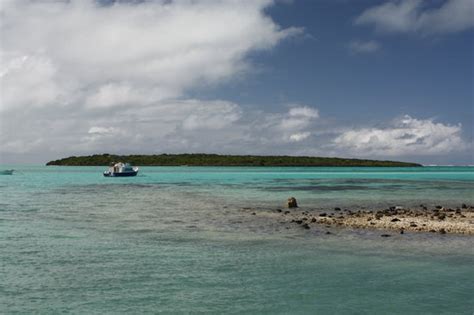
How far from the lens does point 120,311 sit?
1373 cm

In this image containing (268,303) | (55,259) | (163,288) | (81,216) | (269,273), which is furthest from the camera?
(81,216)

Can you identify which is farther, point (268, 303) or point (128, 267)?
point (128, 267)

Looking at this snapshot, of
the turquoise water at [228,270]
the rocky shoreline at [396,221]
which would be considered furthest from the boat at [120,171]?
the turquoise water at [228,270]

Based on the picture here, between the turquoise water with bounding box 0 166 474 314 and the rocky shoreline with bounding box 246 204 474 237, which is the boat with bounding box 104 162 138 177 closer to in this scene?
the rocky shoreline with bounding box 246 204 474 237

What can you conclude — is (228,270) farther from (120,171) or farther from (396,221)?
(120,171)

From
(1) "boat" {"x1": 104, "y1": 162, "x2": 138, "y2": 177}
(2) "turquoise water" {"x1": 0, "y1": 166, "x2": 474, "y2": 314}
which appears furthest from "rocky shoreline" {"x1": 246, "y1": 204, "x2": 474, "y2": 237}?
(1) "boat" {"x1": 104, "y1": 162, "x2": 138, "y2": 177}

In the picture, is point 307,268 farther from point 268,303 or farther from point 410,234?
point 410,234

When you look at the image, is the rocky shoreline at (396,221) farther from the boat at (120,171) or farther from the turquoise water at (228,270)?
the boat at (120,171)

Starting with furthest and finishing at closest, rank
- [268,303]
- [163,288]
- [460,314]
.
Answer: [163,288] < [268,303] < [460,314]

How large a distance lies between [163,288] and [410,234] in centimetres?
1573

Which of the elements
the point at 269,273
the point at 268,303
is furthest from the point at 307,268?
the point at 268,303

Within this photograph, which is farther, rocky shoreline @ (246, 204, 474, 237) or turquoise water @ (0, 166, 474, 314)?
rocky shoreline @ (246, 204, 474, 237)

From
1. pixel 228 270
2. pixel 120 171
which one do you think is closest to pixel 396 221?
pixel 228 270

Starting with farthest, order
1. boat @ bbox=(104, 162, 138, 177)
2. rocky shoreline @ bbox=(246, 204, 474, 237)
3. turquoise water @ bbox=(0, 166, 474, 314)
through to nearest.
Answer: boat @ bbox=(104, 162, 138, 177) → rocky shoreline @ bbox=(246, 204, 474, 237) → turquoise water @ bbox=(0, 166, 474, 314)
